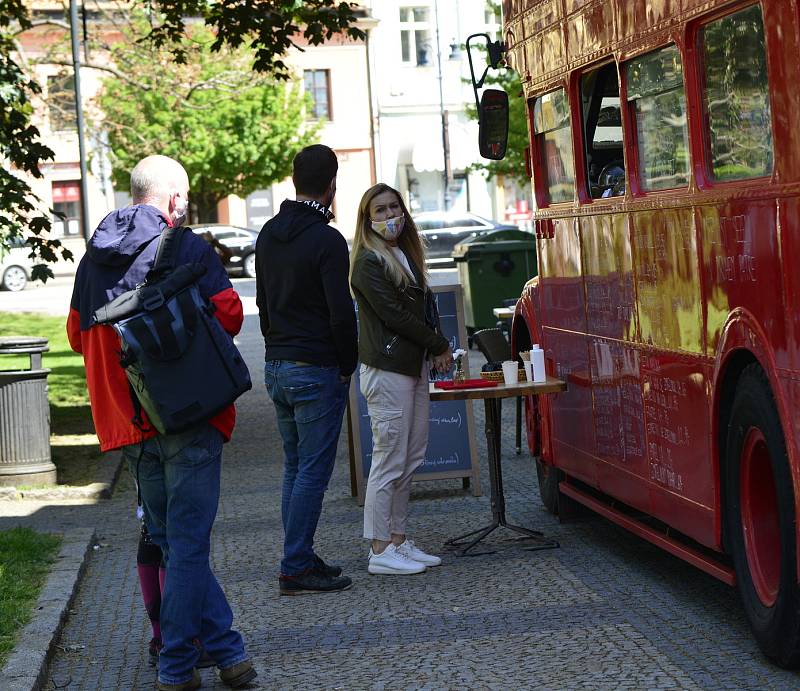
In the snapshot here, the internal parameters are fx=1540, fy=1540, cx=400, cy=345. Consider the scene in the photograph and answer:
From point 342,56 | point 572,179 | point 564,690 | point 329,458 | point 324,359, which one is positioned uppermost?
point 342,56

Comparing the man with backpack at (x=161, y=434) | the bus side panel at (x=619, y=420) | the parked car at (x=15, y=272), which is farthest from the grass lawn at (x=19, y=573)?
the parked car at (x=15, y=272)

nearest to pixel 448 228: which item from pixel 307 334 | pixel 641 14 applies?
pixel 307 334

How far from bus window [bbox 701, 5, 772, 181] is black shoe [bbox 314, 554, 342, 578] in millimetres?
2730

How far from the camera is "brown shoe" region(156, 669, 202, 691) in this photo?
213 inches

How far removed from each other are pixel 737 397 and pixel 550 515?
342 centimetres

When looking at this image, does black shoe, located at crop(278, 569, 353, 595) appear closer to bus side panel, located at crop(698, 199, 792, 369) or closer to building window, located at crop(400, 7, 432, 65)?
bus side panel, located at crop(698, 199, 792, 369)

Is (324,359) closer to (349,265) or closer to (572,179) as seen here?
(349,265)

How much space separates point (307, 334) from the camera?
6.87 meters

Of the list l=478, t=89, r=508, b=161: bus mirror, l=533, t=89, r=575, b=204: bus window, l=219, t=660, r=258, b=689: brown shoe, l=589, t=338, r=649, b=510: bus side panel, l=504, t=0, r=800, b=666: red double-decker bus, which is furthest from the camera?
l=478, t=89, r=508, b=161: bus mirror

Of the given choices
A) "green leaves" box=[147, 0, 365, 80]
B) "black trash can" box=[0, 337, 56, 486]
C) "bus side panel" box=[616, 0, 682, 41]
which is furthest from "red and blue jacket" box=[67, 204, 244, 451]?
"green leaves" box=[147, 0, 365, 80]

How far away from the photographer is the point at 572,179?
7938 mm

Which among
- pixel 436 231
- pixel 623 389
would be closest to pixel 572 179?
pixel 623 389

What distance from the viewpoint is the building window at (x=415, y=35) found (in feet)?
196

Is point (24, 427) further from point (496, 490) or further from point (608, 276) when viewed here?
point (608, 276)
